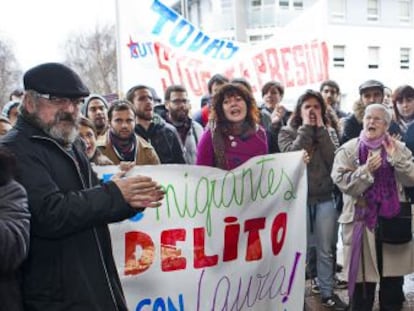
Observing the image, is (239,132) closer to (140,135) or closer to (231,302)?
(140,135)

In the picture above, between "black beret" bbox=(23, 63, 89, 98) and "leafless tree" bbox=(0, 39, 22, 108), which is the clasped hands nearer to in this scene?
"black beret" bbox=(23, 63, 89, 98)

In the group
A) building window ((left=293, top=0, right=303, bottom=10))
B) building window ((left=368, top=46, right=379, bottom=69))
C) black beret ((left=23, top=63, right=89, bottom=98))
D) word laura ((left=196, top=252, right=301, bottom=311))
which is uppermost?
building window ((left=293, top=0, right=303, bottom=10))

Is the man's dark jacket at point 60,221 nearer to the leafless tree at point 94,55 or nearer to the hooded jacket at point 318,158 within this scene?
the hooded jacket at point 318,158

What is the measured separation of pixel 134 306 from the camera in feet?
10.6

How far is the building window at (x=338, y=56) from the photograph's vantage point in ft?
103

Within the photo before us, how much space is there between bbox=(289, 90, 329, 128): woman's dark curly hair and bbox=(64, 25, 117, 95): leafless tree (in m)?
31.2

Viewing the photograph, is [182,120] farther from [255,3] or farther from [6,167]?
[255,3]

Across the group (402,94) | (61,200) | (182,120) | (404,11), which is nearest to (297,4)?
(404,11)

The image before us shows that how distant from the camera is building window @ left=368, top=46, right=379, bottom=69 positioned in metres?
32.4

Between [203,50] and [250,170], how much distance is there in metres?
3.66

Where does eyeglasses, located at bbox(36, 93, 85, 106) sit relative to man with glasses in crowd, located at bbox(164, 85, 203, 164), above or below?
above

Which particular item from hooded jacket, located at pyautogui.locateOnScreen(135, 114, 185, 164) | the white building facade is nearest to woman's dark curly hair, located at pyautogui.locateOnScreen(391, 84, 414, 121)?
hooded jacket, located at pyautogui.locateOnScreen(135, 114, 185, 164)

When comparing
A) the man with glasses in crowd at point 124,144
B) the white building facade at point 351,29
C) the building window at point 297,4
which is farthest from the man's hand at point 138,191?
the building window at point 297,4

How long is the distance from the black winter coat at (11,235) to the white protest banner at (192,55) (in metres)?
4.49
